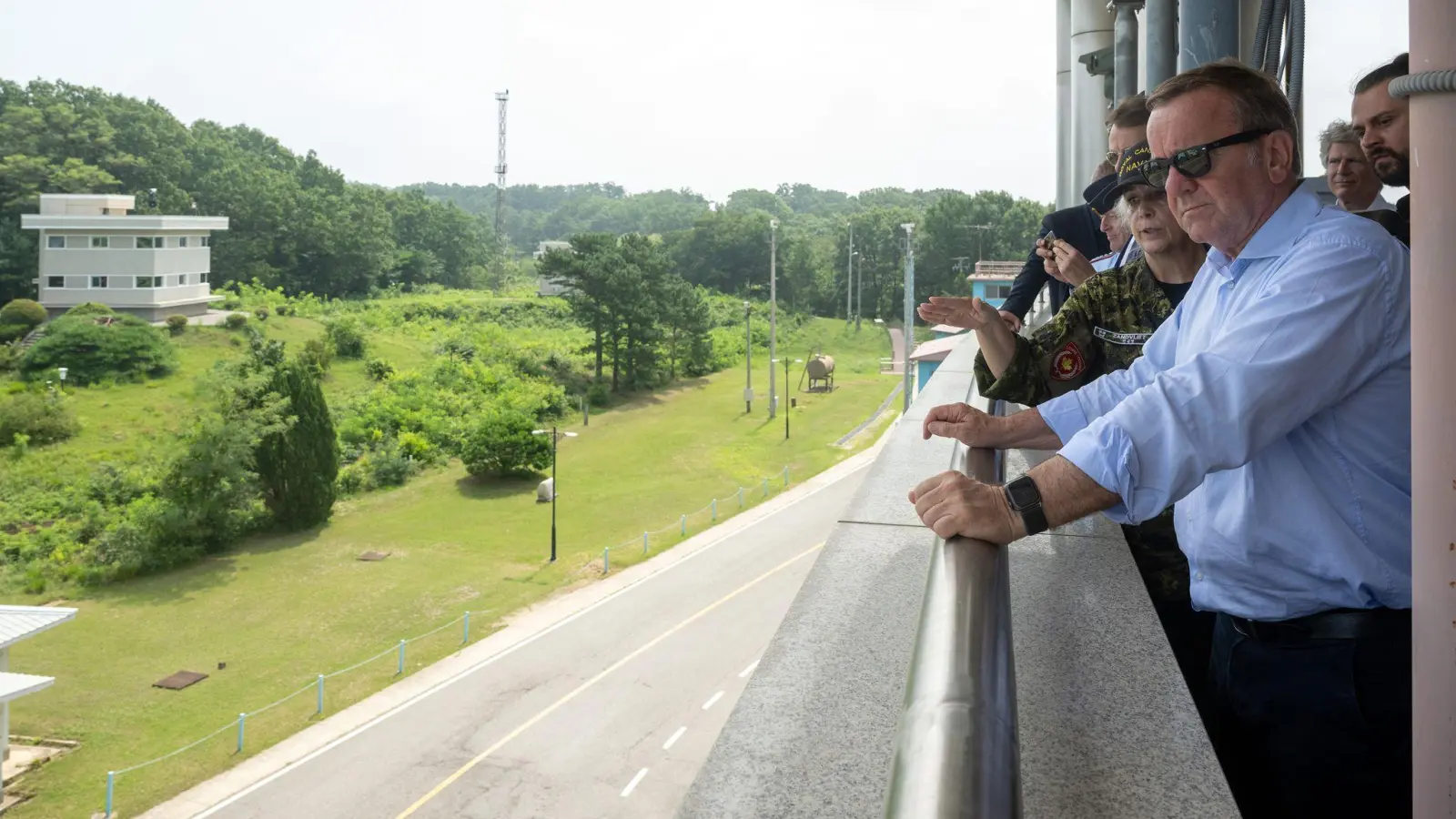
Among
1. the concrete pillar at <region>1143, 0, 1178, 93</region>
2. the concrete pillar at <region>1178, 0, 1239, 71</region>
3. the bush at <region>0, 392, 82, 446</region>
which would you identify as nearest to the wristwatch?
the concrete pillar at <region>1178, 0, 1239, 71</region>

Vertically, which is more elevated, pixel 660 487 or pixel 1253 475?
pixel 1253 475

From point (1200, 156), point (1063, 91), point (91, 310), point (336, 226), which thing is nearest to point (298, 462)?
point (91, 310)

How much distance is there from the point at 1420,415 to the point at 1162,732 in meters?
0.50

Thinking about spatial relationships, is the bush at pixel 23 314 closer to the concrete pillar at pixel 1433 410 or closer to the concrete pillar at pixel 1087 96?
the concrete pillar at pixel 1087 96

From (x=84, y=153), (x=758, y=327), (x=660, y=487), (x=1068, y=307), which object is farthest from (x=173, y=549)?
(x=84, y=153)

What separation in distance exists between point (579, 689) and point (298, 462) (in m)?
11.0

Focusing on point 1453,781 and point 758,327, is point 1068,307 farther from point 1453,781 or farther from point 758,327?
point 758,327

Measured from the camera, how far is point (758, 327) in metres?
49.1

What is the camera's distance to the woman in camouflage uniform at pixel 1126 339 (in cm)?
208

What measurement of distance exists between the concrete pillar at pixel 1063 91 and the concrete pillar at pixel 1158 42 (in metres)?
6.13

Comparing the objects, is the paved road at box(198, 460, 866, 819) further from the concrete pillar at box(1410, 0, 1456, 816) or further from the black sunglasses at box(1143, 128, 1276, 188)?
the concrete pillar at box(1410, 0, 1456, 816)

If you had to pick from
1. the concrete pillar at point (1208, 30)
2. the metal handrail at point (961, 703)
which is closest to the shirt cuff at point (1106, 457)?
the metal handrail at point (961, 703)

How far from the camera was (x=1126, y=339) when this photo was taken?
7.20ft

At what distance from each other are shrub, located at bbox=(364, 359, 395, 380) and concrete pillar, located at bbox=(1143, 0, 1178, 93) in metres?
33.9
